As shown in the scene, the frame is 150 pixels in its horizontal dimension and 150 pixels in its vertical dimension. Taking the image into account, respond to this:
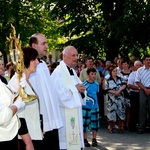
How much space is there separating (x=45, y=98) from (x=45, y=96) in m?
0.03

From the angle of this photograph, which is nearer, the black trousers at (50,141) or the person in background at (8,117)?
the person in background at (8,117)

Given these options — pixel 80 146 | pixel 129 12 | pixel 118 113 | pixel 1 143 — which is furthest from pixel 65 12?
pixel 1 143

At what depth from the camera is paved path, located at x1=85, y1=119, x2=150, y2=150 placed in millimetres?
9133

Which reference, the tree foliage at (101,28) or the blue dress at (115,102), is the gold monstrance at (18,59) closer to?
the blue dress at (115,102)

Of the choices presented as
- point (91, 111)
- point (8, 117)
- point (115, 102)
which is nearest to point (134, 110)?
point (115, 102)

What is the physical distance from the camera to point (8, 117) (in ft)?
11.9

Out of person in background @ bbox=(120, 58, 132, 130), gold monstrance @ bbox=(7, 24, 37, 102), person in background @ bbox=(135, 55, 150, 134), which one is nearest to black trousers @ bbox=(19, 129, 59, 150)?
gold monstrance @ bbox=(7, 24, 37, 102)

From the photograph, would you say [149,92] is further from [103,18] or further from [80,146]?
[103,18]

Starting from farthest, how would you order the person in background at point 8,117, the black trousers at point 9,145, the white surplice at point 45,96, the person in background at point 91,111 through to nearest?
the person in background at point 91,111
the white surplice at point 45,96
the black trousers at point 9,145
the person in background at point 8,117

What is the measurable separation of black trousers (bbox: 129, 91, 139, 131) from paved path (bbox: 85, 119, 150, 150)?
258 mm

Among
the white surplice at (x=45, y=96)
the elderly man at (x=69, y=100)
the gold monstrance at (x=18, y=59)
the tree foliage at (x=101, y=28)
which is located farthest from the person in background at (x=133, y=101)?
the tree foliage at (x=101, y=28)

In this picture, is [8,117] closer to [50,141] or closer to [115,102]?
[50,141]

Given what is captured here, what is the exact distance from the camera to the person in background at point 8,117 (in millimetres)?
3629

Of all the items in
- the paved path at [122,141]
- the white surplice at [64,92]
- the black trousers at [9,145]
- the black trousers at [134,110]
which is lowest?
the paved path at [122,141]
